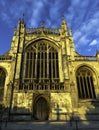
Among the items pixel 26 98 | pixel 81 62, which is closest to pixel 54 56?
pixel 81 62

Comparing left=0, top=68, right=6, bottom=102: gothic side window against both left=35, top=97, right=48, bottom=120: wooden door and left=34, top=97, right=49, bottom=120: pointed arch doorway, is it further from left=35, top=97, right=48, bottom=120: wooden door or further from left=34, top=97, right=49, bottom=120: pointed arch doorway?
left=35, top=97, right=48, bottom=120: wooden door

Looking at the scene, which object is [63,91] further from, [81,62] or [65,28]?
[65,28]

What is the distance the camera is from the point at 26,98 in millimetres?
20688

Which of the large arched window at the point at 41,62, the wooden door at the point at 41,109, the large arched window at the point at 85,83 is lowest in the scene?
the wooden door at the point at 41,109

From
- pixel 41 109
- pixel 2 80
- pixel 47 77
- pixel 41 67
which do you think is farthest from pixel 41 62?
pixel 41 109

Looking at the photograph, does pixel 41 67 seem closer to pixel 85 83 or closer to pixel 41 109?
pixel 41 109

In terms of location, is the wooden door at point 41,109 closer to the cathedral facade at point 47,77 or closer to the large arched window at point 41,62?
the cathedral facade at point 47,77

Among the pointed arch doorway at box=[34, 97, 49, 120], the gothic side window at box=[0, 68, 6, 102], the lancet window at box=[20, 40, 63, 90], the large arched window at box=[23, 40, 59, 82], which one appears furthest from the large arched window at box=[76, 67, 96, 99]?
the gothic side window at box=[0, 68, 6, 102]

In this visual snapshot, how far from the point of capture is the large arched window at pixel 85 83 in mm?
22072

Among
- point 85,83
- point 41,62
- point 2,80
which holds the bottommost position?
point 85,83

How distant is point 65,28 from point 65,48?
427 centimetres

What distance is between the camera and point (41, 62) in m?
24.9

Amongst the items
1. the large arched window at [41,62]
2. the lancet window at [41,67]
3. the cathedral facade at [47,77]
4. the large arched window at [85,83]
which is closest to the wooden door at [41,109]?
the cathedral facade at [47,77]

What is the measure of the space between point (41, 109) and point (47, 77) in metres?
4.60
